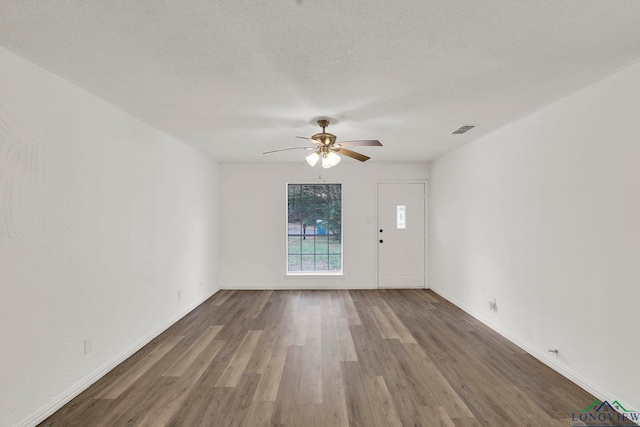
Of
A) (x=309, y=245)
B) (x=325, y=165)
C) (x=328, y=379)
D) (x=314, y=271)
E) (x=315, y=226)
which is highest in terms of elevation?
(x=325, y=165)

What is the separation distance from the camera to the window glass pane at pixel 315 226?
5.77m

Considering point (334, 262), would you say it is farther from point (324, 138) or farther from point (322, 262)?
point (324, 138)

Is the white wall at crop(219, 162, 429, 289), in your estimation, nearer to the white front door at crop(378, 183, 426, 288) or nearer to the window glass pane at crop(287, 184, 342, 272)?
the window glass pane at crop(287, 184, 342, 272)

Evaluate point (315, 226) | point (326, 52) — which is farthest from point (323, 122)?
point (315, 226)

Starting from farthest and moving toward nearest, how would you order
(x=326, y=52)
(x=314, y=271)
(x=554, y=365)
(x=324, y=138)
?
(x=314, y=271) → (x=324, y=138) → (x=554, y=365) → (x=326, y=52)

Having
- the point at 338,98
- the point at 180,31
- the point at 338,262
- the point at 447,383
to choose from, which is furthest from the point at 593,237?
the point at 338,262

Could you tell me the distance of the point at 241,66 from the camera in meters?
1.98

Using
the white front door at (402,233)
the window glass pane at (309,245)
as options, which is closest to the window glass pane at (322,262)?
the window glass pane at (309,245)

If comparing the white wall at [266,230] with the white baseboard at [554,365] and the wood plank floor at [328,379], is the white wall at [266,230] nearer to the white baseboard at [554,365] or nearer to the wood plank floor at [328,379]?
the wood plank floor at [328,379]

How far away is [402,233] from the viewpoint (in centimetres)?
563

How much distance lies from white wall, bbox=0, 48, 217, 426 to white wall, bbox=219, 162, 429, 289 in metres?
1.96

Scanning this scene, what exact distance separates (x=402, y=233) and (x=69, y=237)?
488 cm

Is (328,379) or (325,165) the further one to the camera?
(325,165)

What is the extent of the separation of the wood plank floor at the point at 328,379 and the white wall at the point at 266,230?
1675 mm
